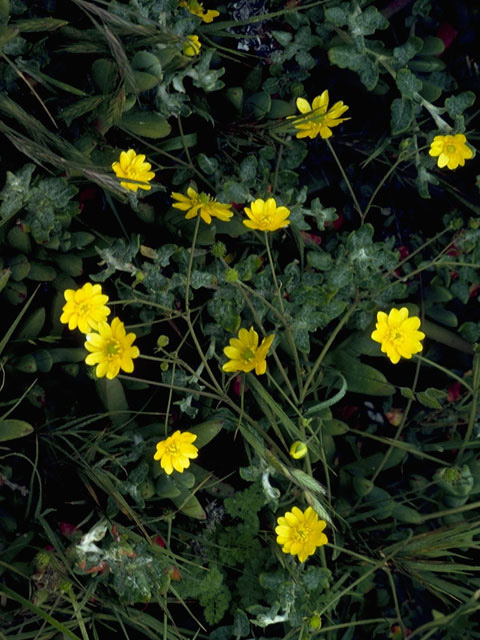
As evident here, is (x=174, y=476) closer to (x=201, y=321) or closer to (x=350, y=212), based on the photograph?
(x=201, y=321)

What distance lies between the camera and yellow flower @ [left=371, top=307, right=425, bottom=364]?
162 cm

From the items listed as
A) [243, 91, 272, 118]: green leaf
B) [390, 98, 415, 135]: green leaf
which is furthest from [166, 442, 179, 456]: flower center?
[390, 98, 415, 135]: green leaf

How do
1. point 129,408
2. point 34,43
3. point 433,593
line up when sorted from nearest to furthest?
1. point 34,43
2. point 129,408
3. point 433,593

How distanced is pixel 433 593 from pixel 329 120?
1308 millimetres

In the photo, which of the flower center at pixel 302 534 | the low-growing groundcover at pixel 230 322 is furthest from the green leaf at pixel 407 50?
the flower center at pixel 302 534

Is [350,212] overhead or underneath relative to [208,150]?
underneath

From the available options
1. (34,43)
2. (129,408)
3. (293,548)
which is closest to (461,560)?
(293,548)

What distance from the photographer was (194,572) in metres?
1.81

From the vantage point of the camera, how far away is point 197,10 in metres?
1.73

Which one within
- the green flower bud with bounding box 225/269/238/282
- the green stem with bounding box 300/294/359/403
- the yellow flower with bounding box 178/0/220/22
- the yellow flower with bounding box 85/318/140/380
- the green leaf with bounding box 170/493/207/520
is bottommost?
the green leaf with bounding box 170/493/207/520

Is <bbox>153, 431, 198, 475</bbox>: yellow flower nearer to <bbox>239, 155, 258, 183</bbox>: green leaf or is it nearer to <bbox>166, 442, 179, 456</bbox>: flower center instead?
<bbox>166, 442, 179, 456</bbox>: flower center

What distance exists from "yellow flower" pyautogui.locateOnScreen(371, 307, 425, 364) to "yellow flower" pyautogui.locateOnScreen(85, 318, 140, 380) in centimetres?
57

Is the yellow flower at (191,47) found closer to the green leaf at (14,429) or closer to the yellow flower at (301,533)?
the green leaf at (14,429)

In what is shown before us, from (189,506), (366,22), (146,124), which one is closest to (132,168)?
(146,124)
